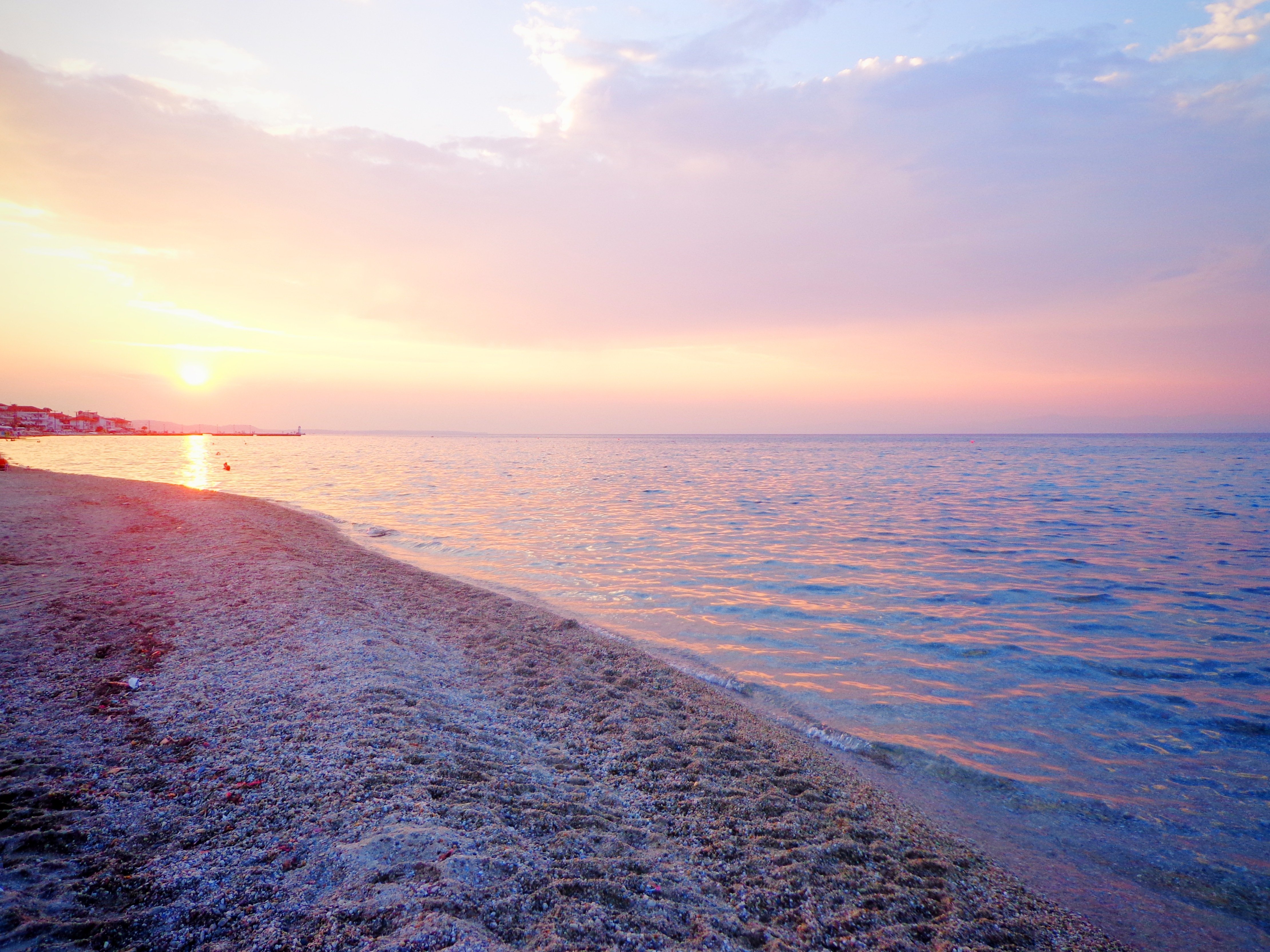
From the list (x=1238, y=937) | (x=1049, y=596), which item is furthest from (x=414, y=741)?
(x=1049, y=596)

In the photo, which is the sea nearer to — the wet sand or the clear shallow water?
the clear shallow water

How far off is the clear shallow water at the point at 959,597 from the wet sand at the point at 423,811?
2.30m

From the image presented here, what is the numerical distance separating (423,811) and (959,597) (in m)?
11.7

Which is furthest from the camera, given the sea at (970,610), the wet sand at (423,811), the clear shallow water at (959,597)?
the clear shallow water at (959,597)

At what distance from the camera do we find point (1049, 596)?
12.2 m

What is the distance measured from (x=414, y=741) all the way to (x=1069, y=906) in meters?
5.24

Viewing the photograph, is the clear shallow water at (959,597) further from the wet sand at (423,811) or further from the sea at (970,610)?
the wet sand at (423,811)

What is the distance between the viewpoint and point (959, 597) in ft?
39.9

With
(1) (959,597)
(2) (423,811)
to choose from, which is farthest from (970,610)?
(2) (423,811)

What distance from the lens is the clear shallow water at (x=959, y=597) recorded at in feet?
21.3

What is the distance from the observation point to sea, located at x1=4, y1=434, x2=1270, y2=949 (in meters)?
5.87

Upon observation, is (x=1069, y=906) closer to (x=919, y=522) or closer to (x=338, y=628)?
(x=338, y=628)

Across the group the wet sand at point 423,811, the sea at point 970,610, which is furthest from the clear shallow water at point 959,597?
the wet sand at point 423,811

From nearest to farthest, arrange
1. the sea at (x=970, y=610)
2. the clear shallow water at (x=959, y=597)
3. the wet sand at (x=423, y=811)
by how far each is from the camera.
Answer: the wet sand at (x=423, y=811), the sea at (x=970, y=610), the clear shallow water at (x=959, y=597)
